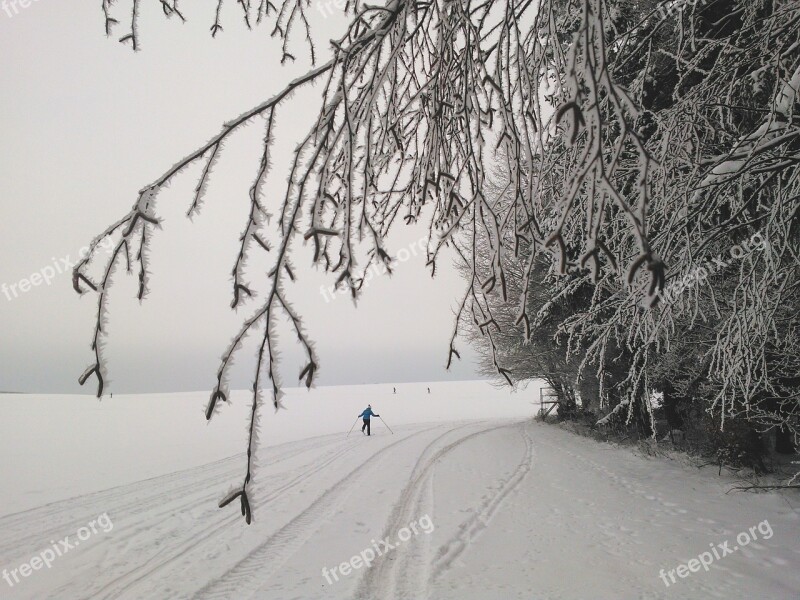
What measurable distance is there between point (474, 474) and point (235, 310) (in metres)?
9.90

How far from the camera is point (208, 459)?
13.2m

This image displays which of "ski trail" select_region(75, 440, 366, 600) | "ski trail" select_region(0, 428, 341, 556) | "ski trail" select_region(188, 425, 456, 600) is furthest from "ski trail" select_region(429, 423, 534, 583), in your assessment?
"ski trail" select_region(0, 428, 341, 556)

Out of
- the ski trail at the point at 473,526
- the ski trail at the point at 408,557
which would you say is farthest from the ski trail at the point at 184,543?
the ski trail at the point at 473,526

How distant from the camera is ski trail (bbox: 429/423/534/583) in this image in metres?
5.24

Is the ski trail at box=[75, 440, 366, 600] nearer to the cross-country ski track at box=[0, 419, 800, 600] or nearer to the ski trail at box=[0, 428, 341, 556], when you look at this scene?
the cross-country ski track at box=[0, 419, 800, 600]

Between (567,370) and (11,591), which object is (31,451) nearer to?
(11,591)

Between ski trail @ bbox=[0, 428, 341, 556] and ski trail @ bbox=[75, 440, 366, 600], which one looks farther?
ski trail @ bbox=[0, 428, 341, 556]

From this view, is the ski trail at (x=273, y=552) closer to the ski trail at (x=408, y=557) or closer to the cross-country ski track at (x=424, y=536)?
the cross-country ski track at (x=424, y=536)

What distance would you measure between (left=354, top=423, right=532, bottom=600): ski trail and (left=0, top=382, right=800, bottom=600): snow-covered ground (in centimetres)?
3

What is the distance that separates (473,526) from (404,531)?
40.1 inches

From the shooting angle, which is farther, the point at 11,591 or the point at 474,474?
the point at 474,474

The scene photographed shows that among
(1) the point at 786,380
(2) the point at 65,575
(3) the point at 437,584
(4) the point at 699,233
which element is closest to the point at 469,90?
(4) the point at 699,233

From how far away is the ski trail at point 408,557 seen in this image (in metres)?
4.63

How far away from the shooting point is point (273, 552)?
5.68 metres
